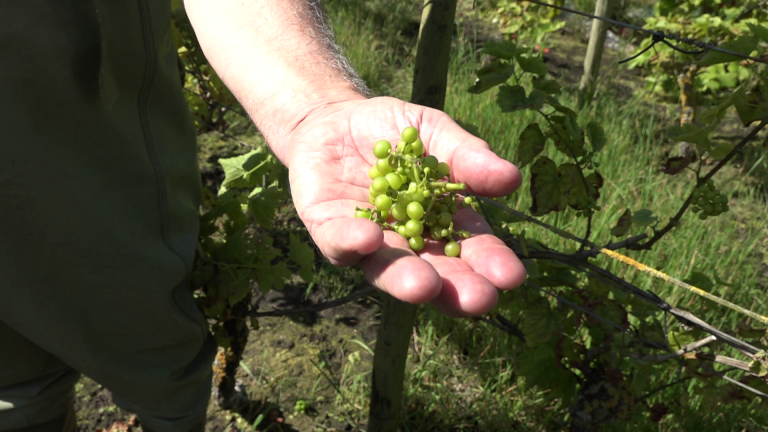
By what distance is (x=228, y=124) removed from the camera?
376 cm

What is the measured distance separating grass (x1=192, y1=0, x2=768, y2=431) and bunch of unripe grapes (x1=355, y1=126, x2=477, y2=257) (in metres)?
1.15

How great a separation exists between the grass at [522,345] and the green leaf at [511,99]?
89cm

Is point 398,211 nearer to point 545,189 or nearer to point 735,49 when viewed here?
point 545,189

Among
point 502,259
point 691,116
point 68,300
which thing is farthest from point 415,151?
point 691,116

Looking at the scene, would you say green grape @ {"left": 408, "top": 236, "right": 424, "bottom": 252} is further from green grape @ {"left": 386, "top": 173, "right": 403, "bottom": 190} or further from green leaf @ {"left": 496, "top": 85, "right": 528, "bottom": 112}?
green leaf @ {"left": 496, "top": 85, "right": 528, "bottom": 112}

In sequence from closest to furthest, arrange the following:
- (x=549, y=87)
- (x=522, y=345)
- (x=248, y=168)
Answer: (x=549, y=87) < (x=248, y=168) < (x=522, y=345)

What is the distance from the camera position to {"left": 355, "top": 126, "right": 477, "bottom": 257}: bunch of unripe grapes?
124 centimetres

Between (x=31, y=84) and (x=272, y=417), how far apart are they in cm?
156

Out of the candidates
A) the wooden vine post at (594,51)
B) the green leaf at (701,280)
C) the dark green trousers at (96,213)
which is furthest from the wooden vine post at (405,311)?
the wooden vine post at (594,51)

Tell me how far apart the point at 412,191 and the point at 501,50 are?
0.62m

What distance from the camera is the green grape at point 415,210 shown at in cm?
122

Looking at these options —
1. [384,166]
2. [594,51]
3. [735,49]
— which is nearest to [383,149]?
[384,166]

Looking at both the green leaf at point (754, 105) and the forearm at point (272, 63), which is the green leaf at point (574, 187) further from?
the forearm at point (272, 63)

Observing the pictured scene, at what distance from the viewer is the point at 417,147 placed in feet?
4.09
